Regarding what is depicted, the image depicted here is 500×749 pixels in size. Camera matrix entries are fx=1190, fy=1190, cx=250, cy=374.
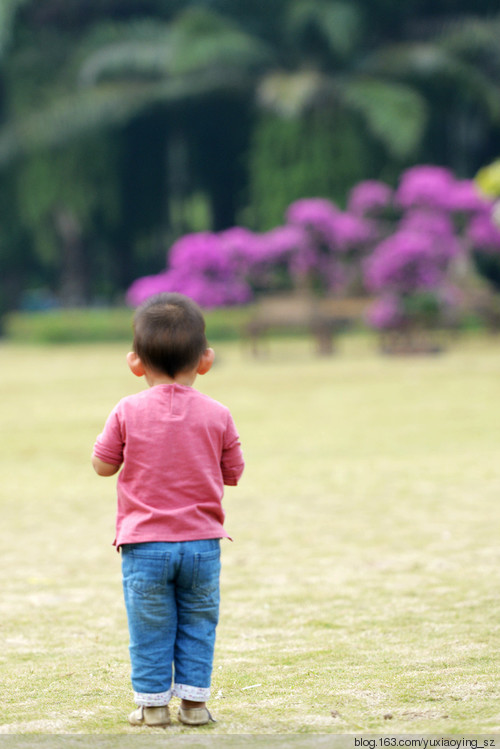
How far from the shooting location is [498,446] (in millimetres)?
8719

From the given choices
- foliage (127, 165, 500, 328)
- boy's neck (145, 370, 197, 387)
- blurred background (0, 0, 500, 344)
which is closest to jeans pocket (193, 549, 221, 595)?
boy's neck (145, 370, 197, 387)

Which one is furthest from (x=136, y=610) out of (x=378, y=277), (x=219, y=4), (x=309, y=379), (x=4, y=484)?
(x=219, y=4)

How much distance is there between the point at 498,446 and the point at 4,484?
3.58 m

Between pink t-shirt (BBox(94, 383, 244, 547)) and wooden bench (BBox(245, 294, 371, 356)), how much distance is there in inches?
676

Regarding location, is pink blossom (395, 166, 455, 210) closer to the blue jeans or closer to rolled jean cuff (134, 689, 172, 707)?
the blue jeans

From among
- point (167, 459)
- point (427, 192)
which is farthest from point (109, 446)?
point (427, 192)

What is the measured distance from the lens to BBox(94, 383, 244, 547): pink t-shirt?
9.34 feet

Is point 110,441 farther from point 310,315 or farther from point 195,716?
point 310,315

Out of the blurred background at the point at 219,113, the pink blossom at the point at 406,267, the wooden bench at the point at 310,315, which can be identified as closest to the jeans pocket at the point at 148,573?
the pink blossom at the point at 406,267

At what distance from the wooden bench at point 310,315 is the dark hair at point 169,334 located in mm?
17174

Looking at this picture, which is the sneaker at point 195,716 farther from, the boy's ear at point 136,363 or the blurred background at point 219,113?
the blurred background at point 219,113

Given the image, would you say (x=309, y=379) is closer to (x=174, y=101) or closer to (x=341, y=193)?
(x=341, y=193)

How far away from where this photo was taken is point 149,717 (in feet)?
9.05

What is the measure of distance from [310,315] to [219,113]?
477 inches
